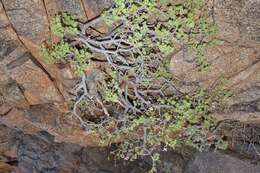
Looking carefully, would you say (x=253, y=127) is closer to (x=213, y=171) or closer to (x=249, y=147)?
(x=249, y=147)

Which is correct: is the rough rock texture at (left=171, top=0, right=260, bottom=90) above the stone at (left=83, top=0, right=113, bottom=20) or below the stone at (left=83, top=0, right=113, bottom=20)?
below

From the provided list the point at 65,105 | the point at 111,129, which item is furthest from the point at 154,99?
the point at 65,105

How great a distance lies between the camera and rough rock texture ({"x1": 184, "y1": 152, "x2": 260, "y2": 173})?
703 centimetres

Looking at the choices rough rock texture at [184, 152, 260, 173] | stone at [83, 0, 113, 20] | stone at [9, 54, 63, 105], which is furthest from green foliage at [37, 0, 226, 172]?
rough rock texture at [184, 152, 260, 173]

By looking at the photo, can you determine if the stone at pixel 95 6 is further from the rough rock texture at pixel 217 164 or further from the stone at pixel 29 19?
the rough rock texture at pixel 217 164

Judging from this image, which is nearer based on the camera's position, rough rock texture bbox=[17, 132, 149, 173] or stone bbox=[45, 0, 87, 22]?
stone bbox=[45, 0, 87, 22]

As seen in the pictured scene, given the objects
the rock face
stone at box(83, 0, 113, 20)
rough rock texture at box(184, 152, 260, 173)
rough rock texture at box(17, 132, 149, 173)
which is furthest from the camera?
rough rock texture at box(17, 132, 149, 173)

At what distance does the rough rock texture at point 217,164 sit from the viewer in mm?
7031

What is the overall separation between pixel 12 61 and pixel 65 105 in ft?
4.07

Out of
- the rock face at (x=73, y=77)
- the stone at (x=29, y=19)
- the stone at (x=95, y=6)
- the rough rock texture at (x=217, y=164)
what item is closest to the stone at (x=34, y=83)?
the rock face at (x=73, y=77)

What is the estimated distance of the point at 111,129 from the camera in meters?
6.17

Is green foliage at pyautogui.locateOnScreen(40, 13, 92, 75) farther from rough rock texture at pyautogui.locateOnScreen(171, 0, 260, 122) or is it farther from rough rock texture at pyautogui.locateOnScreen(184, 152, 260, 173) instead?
rough rock texture at pyautogui.locateOnScreen(184, 152, 260, 173)

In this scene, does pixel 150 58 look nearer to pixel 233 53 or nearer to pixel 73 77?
pixel 233 53

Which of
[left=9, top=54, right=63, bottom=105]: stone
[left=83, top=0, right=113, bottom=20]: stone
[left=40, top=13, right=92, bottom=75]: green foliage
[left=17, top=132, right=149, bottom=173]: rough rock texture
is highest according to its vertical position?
[left=83, top=0, right=113, bottom=20]: stone
